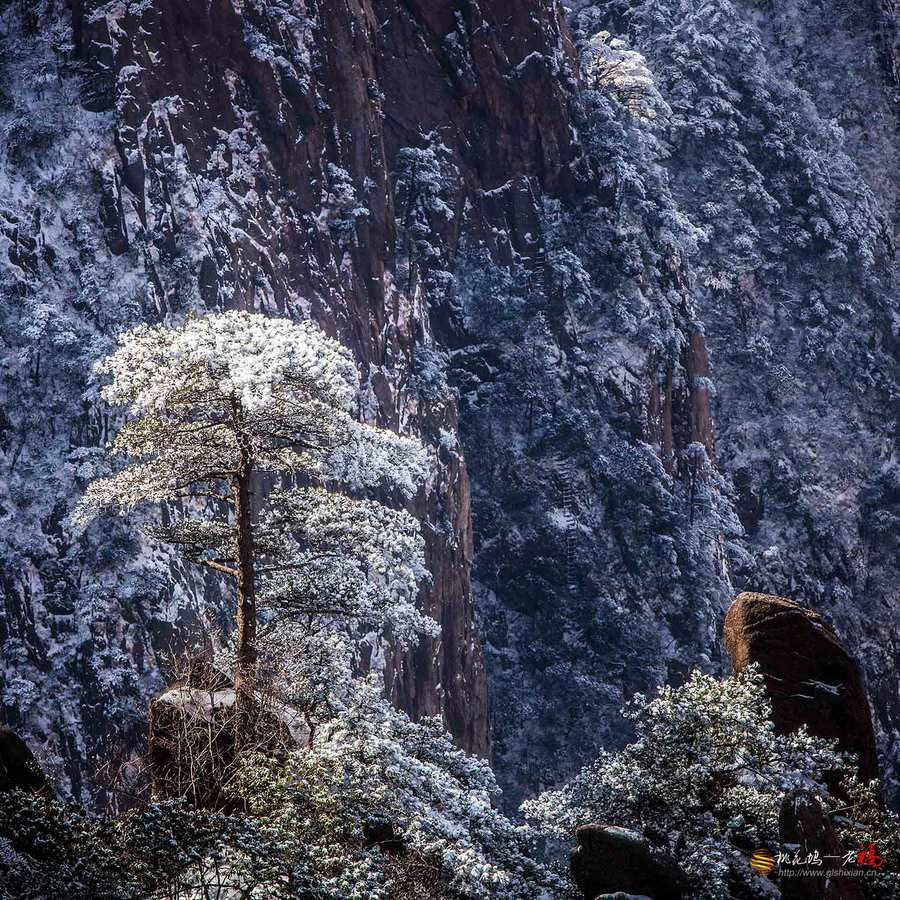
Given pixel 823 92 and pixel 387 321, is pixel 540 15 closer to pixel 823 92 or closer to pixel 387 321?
pixel 387 321

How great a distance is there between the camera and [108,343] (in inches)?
858

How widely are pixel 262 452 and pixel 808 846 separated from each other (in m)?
6.40

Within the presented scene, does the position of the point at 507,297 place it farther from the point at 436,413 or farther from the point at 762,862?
the point at 762,862

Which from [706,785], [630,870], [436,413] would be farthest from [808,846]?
[436,413]

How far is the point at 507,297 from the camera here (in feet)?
114

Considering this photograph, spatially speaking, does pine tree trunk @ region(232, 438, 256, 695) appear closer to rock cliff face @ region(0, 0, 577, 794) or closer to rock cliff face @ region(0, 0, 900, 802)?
rock cliff face @ region(0, 0, 900, 802)

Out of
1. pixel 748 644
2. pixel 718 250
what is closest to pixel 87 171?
pixel 748 644

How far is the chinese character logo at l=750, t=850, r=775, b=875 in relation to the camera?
10523 millimetres

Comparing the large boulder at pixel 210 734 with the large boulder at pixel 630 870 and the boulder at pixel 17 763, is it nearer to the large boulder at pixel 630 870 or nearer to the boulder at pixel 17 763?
the boulder at pixel 17 763

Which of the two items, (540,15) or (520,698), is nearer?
(520,698)

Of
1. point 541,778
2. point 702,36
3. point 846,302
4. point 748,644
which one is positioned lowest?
point 541,778

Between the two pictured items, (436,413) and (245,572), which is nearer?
(245,572)

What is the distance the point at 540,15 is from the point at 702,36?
13.6 metres

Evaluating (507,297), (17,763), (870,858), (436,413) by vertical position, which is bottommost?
(870,858)
